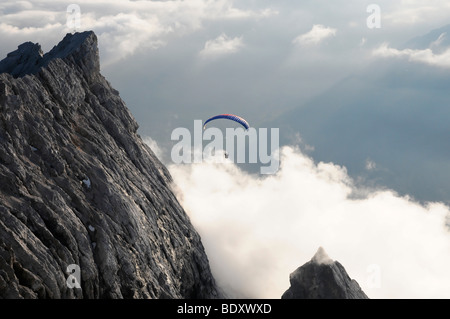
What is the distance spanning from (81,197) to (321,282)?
1350 inches

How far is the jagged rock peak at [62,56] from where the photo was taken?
302 feet

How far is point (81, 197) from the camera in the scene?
232 ft

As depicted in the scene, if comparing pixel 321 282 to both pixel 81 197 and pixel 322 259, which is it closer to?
pixel 322 259

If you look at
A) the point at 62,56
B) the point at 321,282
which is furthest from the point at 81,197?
the point at 321,282

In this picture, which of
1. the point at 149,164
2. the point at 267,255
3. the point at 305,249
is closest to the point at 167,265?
the point at 149,164

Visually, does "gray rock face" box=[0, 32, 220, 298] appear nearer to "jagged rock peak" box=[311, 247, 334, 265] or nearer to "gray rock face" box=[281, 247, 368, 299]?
"gray rock face" box=[281, 247, 368, 299]

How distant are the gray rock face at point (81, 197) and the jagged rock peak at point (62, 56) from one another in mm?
225

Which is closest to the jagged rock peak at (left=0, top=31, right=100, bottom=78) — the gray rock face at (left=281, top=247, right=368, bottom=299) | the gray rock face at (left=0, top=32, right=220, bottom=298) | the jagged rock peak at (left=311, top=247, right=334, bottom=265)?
the gray rock face at (left=0, top=32, right=220, bottom=298)

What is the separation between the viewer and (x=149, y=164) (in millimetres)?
96312

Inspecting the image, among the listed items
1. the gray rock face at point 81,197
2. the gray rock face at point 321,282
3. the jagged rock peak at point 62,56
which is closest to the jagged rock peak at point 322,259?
the gray rock face at point 321,282

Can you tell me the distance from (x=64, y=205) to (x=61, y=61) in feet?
93.3

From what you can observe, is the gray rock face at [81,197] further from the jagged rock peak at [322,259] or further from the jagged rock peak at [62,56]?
the jagged rock peak at [322,259]

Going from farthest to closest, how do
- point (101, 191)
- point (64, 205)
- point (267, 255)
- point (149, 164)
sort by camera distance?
point (267, 255)
point (149, 164)
point (101, 191)
point (64, 205)
